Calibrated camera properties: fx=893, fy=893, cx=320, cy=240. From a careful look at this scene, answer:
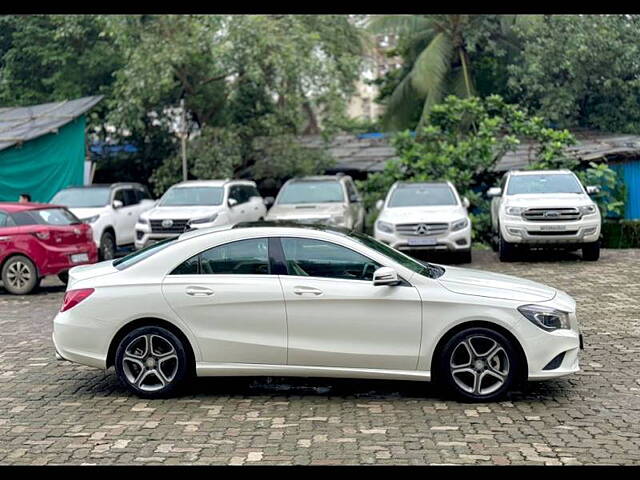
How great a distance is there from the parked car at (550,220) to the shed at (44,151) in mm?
12127

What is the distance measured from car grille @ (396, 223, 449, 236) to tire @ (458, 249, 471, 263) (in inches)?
28.2

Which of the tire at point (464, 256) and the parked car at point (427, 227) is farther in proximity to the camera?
the tire at point (464, 256)

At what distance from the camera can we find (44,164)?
24172 millimetres

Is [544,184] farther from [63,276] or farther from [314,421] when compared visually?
[314,421]

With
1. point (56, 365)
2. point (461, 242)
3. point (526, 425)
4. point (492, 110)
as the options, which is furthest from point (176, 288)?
point (492, 110)

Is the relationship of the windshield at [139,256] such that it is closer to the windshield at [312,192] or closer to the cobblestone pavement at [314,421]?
the cobblestone pavement at [314,421]

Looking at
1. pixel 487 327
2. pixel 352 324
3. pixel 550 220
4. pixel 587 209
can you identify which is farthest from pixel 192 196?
pixel 487 327

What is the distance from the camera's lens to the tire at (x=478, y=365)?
737 cm

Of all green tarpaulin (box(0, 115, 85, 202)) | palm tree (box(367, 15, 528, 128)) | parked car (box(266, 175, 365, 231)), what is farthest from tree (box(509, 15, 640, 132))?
green tarpaulin (box(0, 115, 85, 202))

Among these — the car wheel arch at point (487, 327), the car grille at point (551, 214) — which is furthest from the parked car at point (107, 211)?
the car wheel arch at point (487, 327)

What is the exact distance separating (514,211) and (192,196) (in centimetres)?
710

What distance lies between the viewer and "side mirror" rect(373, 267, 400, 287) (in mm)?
7367

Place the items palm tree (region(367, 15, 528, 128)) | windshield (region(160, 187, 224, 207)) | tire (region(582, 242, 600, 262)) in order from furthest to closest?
palm tree (region(367, 15, 528, 128)), windshield (region(160, 187, 224, 207)), tire (region(582, 242, 600, 262))

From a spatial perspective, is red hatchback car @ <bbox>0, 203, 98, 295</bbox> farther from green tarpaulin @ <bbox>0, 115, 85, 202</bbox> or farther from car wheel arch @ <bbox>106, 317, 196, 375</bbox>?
green tarpaulin @ <bbox>0, 115, 85, 202</bbox>
